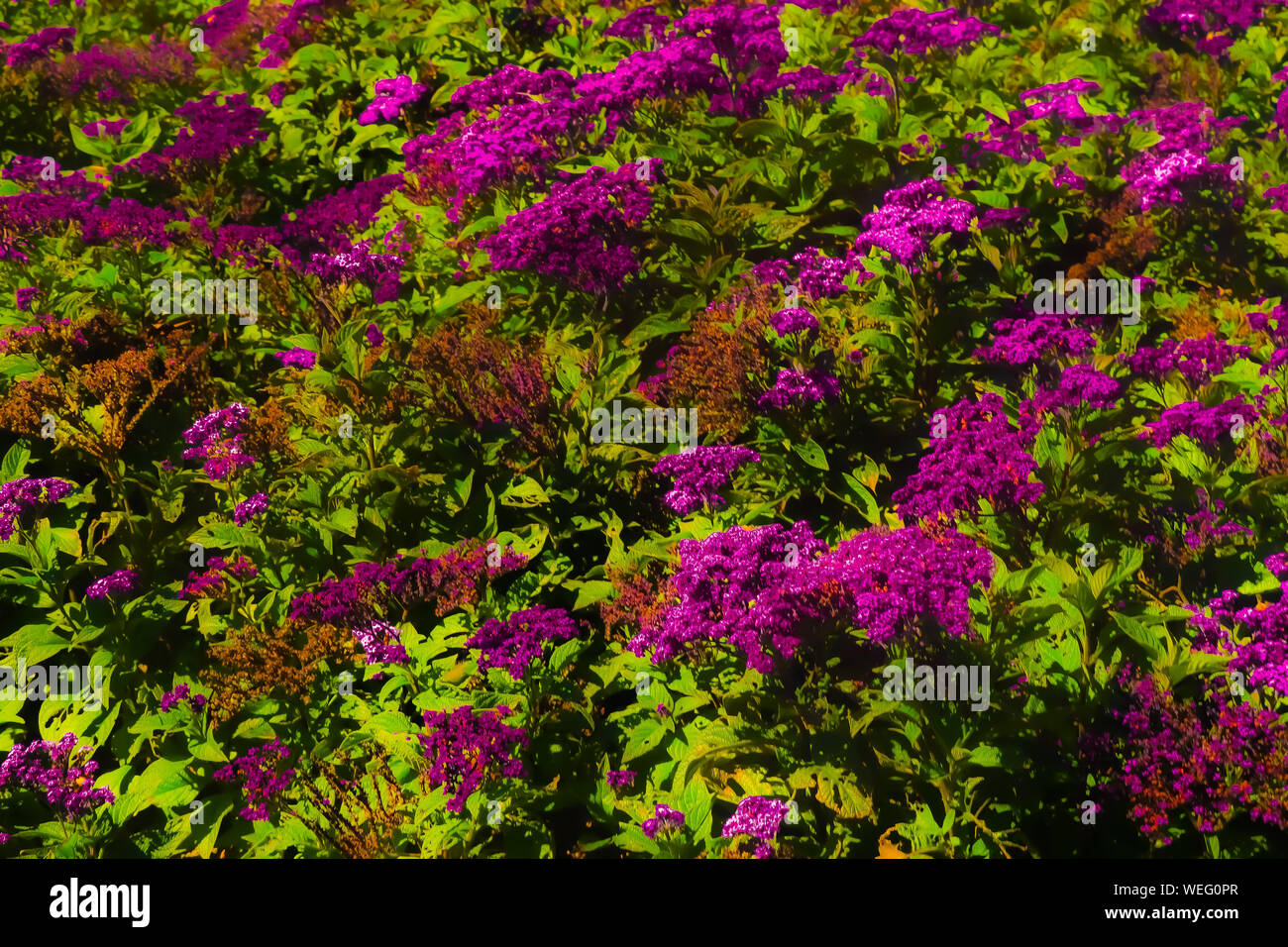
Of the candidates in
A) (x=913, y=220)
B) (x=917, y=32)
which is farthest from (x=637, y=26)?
(x=913, y=220)

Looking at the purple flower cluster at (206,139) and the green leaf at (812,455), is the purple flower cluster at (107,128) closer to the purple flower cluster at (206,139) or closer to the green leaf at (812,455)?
the purple flower cluster at (206,139)

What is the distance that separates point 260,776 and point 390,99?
6.31m

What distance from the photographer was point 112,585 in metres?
5.93

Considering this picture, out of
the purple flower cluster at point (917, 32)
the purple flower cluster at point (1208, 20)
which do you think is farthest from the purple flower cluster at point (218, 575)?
the purple flower cluster at point (1208, 20)

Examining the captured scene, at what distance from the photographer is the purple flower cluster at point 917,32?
7980 mm

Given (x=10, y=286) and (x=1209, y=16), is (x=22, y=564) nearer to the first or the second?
(x=10, y=286)

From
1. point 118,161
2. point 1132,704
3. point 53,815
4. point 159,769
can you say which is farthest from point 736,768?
point 118,161

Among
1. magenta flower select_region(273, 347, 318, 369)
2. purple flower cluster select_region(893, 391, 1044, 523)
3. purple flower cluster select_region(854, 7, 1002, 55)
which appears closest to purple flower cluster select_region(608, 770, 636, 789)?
purple flower cluster select_region(893, 391, 1044, 523)

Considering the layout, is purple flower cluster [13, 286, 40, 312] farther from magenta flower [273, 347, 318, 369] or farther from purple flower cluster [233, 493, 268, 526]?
purple flower cluster [233, 493, 268, 526]

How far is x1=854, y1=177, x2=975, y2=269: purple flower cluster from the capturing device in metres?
6.53

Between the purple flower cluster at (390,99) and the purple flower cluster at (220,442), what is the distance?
12.5 ft

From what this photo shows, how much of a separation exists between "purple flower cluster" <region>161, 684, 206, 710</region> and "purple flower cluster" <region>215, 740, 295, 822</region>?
407 millimetres

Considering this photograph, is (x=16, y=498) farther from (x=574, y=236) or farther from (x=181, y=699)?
(x=574, y=236)

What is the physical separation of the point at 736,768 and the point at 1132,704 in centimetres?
190
